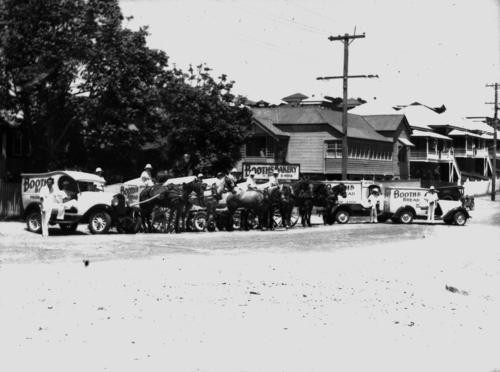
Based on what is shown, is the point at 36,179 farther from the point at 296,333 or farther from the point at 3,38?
the point at 296,333

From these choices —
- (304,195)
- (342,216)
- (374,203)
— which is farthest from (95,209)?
(374,203)

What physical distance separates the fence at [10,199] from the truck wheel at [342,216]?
1475cm

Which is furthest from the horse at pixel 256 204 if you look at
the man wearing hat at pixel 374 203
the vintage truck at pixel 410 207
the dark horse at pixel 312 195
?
the vintage truck at pixel 410 207

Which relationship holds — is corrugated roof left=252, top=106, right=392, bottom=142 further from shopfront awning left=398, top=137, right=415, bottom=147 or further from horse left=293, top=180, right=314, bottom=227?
horse left=293, top=180, right=314, bottom=227

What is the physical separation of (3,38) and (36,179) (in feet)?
36.8

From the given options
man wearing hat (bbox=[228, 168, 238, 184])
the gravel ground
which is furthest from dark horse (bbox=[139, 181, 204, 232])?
the gravel ground

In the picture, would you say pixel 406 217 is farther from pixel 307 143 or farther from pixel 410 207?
pixel 307 143

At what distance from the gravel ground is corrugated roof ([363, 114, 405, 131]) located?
59082 millimetres

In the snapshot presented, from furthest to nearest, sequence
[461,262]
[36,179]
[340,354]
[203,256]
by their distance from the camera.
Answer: [36,179], [461,262], [203,256], [340,354]

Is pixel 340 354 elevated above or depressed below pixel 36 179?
below

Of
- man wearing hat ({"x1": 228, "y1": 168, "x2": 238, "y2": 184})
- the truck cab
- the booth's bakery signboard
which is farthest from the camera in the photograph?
the booth's bakery signboard

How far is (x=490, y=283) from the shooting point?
1655 centimetres

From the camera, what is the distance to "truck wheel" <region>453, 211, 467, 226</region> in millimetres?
37031

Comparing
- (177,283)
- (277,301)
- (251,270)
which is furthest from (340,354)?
(251,270)
